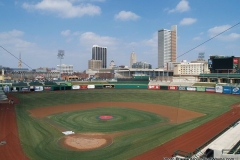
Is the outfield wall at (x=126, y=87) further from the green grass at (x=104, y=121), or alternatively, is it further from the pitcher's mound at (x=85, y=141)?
the pitcher's mound at (x=85, y=141)

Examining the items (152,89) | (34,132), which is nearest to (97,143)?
(34,132)

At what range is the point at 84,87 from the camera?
6856 cm

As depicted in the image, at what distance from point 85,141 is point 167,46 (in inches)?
6653

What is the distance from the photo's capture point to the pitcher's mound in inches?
754

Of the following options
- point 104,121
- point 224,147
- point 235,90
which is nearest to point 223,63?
point 235,90

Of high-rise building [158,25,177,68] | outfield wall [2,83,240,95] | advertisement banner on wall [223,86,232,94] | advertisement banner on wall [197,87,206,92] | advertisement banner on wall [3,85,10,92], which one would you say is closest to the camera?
advertisement banner on wall [223,86,232,94]

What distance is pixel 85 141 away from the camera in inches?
806

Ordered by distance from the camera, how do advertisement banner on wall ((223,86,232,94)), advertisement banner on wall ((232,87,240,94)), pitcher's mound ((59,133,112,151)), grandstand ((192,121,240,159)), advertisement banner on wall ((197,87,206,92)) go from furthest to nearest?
advertisement banner on wall ((197,87,206,92)), advertisement banner on wall ((223,86,232,94)), advertisement banner on wall ((232,87,240,94)), pitcher's mound ((59,133,112,151)), grandstand ((192,121,240,159))

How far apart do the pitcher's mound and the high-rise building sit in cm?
16377

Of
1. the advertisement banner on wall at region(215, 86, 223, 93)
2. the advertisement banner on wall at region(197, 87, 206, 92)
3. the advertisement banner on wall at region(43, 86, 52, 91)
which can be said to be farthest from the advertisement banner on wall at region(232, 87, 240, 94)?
the advertisement banner on wall at region(43, 86, 52, 91)

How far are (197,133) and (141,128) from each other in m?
6.31

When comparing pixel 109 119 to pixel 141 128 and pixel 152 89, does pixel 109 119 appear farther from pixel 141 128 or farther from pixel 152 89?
pixel 152 89

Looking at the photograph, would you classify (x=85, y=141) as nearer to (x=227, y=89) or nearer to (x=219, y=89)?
(x=227, y=89)

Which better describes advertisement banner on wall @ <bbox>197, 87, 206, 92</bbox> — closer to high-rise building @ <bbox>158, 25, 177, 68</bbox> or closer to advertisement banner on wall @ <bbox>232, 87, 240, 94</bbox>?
advertisement banner on wall @ <bbox>232, 87, 240, 94</bbox>
